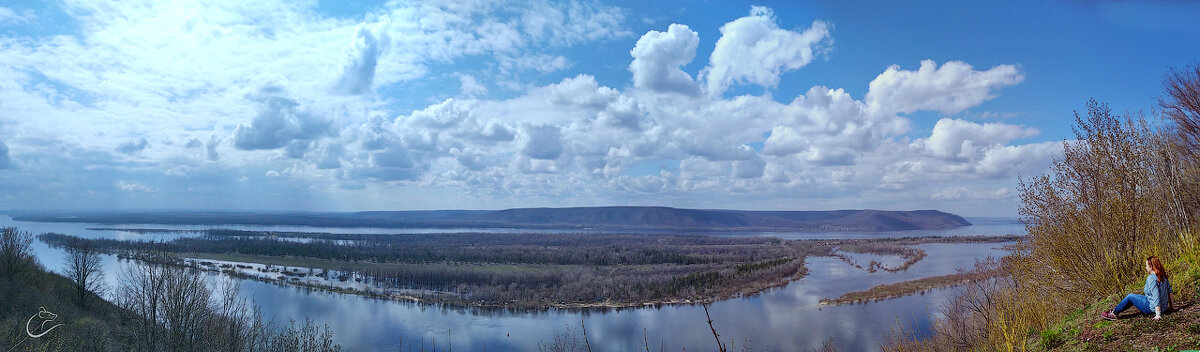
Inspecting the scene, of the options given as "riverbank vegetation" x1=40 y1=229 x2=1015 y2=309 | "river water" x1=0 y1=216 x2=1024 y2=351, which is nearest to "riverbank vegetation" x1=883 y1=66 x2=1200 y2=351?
"river water" x1=0 y1=216 x2=1024 y2=351

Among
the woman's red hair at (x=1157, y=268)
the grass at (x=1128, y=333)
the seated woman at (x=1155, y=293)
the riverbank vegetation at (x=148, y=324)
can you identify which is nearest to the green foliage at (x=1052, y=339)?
the grass at (x=1128, y=333)

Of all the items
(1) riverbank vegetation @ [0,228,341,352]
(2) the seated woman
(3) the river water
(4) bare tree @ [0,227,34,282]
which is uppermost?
(2) the seated woman

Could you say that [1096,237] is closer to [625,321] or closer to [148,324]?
[148,324]

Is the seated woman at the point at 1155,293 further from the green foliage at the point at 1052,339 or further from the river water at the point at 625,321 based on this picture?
the river water at the point at 625,321

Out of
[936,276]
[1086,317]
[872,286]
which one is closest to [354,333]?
[1086,317]

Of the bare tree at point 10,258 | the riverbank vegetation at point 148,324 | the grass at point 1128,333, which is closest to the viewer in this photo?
the grass at point 1128,333

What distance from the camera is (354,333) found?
105 feet

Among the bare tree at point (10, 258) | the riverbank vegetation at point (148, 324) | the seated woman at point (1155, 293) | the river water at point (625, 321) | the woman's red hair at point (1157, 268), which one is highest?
the woman's red hair at point (1157, 268)

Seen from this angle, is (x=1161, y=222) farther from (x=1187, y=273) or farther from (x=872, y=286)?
(x=872, y=286)

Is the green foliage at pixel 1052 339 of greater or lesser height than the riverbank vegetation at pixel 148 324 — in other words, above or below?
above

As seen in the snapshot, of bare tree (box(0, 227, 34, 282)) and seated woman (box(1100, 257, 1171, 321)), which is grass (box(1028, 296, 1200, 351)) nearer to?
seated woman (box(1100, 257, 1171, 321))

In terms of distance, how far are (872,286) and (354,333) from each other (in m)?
38.5

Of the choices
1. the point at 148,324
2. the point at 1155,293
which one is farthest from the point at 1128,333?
the point at 148,324

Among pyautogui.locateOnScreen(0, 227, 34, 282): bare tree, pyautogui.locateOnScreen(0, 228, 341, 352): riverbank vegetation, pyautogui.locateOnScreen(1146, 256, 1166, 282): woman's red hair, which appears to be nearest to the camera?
pyautogui.locateOnScreen(1146, 256, 1166, 282): woman's red hair
